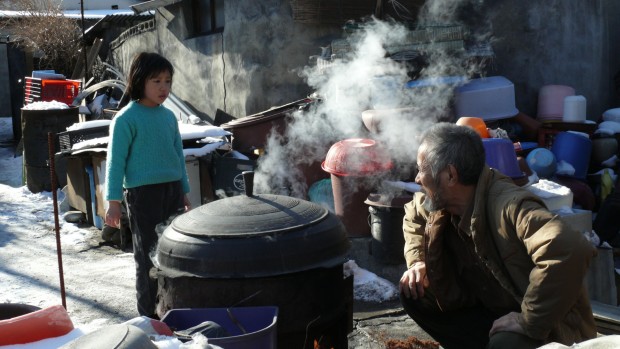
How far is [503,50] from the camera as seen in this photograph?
939cm

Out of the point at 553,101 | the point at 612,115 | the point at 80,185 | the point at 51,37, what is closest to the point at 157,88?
the point at 80,185

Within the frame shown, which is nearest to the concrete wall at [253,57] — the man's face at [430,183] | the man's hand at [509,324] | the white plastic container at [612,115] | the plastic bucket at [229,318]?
the white plastic container at [612,115]

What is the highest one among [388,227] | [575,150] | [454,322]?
[575,150]

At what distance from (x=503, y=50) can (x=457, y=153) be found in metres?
6.74

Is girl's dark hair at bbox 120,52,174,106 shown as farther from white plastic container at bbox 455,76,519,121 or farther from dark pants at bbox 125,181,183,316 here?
white plastic container at bbox 455,76,519,121

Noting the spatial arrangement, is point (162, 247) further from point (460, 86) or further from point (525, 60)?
point (525, 60)

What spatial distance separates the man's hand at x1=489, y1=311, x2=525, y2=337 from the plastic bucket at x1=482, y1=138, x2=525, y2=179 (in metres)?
3.21

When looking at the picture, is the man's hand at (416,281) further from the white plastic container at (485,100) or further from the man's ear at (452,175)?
the white plastic container at (485,100)

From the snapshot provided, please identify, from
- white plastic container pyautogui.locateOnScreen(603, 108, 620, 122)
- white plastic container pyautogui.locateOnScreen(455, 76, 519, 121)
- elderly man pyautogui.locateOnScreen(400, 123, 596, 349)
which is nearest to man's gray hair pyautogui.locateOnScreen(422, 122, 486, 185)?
elderly man pyautogui.locateOnScreen(400, 123, 596, 349)

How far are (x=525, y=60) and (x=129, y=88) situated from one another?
6.39m

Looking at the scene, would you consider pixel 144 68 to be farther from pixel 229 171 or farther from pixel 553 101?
pixel 553 101

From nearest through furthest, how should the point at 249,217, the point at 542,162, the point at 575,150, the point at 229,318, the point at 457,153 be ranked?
the point at 457,153, the point at 229,318, the point at 249,217, the point at 542,162, the point at 575,150

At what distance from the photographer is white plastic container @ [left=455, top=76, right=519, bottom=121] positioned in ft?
27.3

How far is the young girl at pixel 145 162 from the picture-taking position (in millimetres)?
4504
